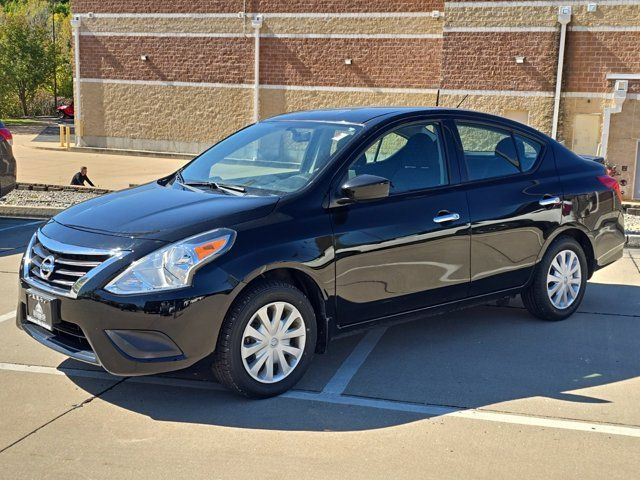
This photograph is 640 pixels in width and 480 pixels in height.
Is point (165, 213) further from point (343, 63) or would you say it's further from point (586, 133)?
point (343, 63)

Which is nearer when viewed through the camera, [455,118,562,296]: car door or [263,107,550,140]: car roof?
[263,107,550,140]: car roof

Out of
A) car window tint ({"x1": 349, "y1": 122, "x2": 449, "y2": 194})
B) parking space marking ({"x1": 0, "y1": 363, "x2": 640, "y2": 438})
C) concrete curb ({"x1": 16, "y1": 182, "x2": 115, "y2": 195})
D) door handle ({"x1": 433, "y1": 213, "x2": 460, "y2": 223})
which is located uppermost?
car window tint ({"x1": 349, "y1": 122, "x2": 449, "y2": 194})

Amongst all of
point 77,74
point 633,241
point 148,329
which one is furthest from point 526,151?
point 77,74

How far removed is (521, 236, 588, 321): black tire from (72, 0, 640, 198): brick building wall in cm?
1781

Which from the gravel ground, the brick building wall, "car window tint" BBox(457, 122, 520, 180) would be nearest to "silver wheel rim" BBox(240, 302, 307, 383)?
"car window tint" BBox(457, 122, 520, 180)

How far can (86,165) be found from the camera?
A: 2706cm

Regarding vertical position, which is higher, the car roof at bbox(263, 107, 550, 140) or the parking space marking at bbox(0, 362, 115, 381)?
the car roof at bbox(263, 107, 550, 140)

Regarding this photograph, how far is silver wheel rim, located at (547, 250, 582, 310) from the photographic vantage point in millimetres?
6750

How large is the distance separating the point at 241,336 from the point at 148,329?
550 mm

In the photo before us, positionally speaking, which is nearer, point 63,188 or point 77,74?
point 63,188

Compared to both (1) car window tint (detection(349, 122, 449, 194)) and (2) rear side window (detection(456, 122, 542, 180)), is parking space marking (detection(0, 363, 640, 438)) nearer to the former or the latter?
(1) car window tint (detection(349, 122, 449, 194))

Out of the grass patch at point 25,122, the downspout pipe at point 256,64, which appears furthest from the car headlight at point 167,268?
the grass patch at point 25,122

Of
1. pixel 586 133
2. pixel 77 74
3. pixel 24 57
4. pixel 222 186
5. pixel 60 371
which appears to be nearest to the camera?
pixel 60 371

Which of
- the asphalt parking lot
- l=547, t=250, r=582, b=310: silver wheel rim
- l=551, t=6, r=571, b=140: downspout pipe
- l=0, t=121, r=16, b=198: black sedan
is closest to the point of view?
the asphalt parking lot
